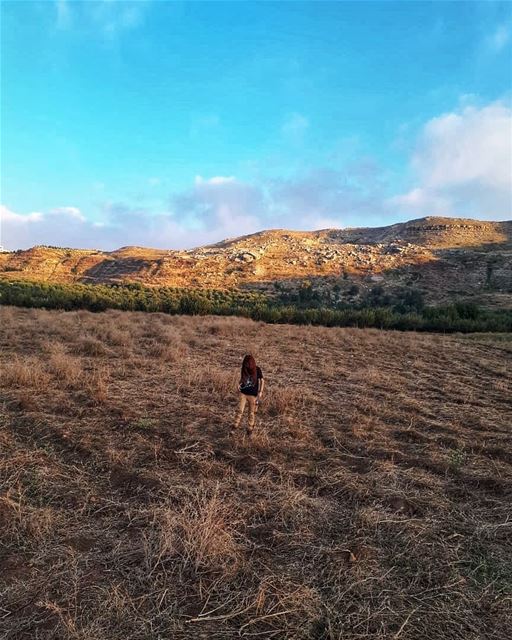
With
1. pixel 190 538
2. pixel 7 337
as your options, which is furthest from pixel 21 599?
pixel 7 337

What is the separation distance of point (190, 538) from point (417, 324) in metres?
28.6

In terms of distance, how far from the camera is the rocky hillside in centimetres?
6675

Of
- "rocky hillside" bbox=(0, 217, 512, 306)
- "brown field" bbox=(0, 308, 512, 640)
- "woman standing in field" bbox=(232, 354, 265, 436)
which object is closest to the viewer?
"brown field" bbox=(0, 308, 512, 640)

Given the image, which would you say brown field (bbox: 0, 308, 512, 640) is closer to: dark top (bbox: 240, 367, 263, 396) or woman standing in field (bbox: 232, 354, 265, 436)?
woman standing in field (bbox: 232, 354, 265, 436)

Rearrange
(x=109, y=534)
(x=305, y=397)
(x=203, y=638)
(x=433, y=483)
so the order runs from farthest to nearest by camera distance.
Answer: (x=305, y=397)
(x=433, y=483)
(x=109, y=534)
(x=203, y=638)

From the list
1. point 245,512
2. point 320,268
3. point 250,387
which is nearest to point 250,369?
point 250,387

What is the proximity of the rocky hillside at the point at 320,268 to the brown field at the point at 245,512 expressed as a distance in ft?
181

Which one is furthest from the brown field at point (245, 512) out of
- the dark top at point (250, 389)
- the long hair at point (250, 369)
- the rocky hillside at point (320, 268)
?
the rocky hillside at point (320, 268)

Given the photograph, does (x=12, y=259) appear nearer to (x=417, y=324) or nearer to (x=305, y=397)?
(x=417, y=324)

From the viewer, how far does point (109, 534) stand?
4.20m

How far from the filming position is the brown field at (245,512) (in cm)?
323

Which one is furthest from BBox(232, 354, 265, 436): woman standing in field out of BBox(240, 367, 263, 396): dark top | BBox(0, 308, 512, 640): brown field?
BBox(0, 308, 512, 640): brown field

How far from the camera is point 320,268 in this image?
7769cm

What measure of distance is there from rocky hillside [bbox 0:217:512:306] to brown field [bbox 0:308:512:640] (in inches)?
2178
